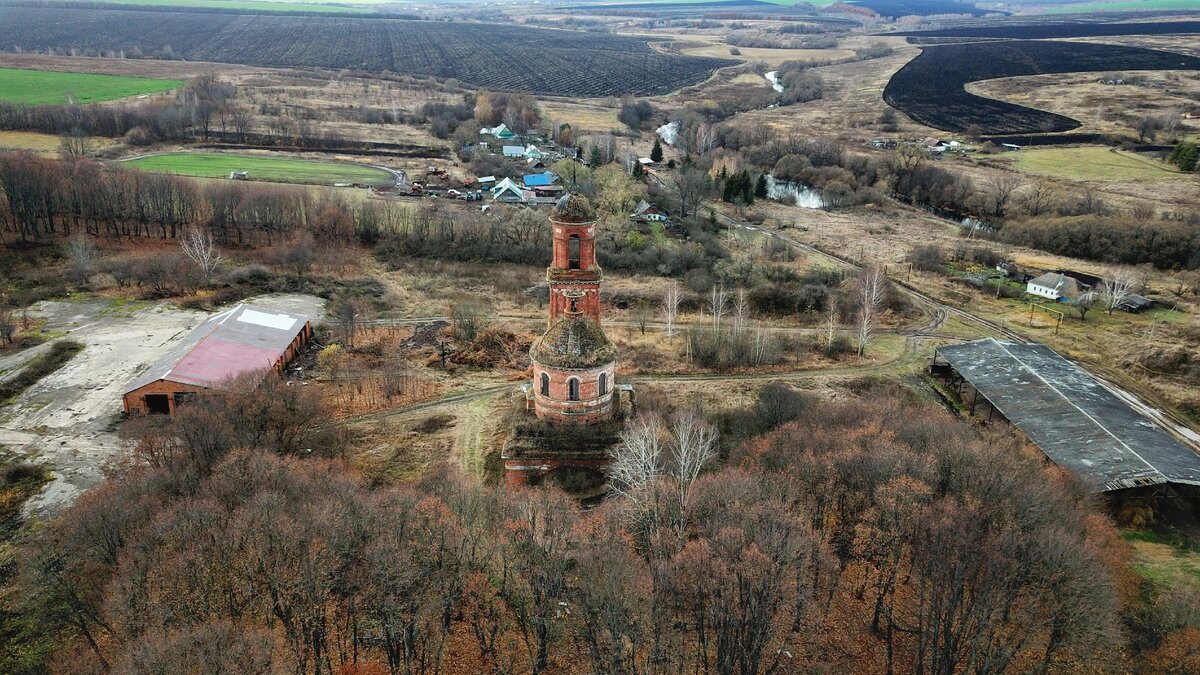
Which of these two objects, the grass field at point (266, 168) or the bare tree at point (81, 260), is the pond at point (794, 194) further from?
the bare tree at point (81, 260)

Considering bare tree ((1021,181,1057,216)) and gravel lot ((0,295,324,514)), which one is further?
bare tree ((1021,181,1057,216))

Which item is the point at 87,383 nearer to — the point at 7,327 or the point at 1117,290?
the point at 7,327

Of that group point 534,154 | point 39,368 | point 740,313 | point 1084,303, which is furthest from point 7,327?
point 1084,303

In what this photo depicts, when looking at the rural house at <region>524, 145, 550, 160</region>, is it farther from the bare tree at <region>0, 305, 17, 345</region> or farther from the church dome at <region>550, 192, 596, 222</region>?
the church dome at <region>550, 192, 596, 222</region>

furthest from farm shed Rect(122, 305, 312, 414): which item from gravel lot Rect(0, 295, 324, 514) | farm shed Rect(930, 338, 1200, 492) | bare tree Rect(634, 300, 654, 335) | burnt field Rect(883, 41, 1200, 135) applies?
burnt field Rect(883, 41, 1200, 135)

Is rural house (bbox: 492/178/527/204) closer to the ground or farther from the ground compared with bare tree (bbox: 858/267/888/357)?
farther from the ground

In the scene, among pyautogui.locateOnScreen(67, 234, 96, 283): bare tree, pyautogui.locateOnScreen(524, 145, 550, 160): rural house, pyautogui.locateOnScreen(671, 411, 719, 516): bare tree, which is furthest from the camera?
pyautogui.locateOnScreen(524, 145, 550, 160): rural house

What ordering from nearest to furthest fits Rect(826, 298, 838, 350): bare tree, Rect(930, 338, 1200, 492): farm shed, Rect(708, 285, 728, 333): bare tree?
1. Rect(930, 338, 1200, 492): farm shed
2. Rect(826, 298, 838, 350): bare tree
3. Rect(708, 285, 728, 333): bare tree

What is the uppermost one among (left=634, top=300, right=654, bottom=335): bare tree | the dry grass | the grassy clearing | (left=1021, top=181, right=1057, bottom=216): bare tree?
the dry grass
